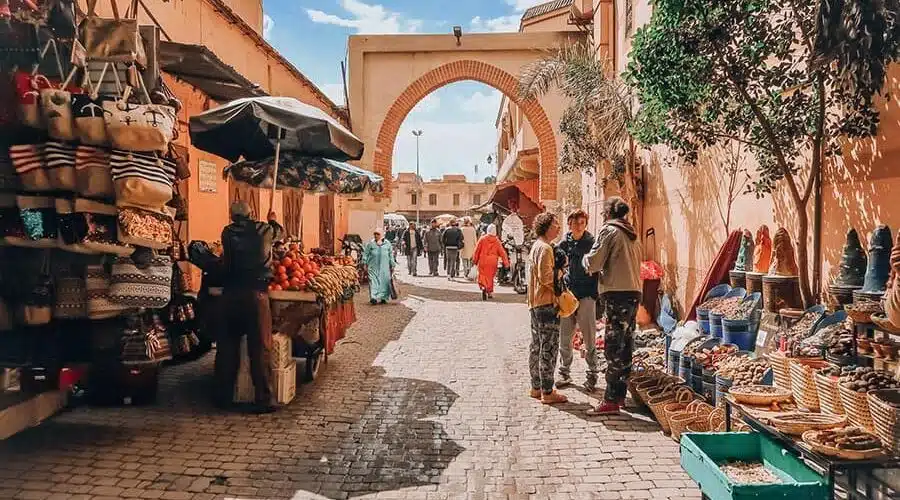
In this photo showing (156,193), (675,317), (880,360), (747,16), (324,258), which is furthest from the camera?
(675,317)

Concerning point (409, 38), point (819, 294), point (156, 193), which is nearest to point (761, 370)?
point (819, 294)

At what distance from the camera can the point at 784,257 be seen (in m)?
5.23

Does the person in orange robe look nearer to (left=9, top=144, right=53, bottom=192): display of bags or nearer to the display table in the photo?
(left=9, top=144, right=53, bottom=192): display of bags

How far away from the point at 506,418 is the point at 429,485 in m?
1.60

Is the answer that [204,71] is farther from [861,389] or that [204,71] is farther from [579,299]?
[861,389]

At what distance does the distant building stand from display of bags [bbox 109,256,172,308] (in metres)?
63.2

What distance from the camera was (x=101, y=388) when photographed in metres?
5.39

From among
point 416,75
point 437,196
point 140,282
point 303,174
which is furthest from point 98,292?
point 437,196

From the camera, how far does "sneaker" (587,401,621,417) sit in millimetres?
5562

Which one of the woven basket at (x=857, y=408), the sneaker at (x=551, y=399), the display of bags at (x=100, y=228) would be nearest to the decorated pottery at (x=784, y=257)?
the woven basket at (x=857, y=408)

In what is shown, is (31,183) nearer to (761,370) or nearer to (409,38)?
(761,370)

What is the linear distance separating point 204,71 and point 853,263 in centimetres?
657

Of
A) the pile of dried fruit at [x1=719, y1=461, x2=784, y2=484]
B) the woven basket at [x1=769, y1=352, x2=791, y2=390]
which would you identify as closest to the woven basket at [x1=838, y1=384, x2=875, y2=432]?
the pile of dried fruit at [x1=719, y1=461, x2=784, y2=484]

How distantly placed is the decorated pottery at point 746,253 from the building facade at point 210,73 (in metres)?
5.75
